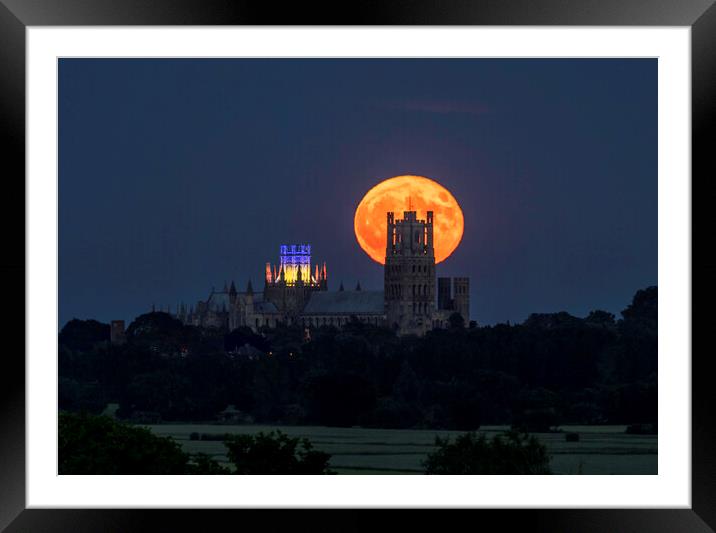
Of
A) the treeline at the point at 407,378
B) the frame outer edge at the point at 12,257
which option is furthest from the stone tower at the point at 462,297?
the frame outer edge at the point at 12,257

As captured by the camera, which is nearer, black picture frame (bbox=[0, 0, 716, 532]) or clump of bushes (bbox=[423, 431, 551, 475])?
black picture frame (bbox=[0, 0, 716, 532])

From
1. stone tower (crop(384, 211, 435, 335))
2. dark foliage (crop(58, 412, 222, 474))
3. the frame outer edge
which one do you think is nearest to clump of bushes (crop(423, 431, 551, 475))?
dark foliage (crop(58, 412, 222, 474))

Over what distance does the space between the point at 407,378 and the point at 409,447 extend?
574 cm

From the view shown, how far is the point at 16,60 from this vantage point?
2.72m

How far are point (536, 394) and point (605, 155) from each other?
1191 cm

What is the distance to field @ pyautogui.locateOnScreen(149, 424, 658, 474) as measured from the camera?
25812 mm

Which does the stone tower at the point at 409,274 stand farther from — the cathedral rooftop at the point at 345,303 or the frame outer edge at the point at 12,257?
the frame outer edge at the point at 12,257

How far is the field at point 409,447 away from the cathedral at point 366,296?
20.8m

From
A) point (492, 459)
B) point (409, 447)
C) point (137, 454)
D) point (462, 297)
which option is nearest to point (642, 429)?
point (409, 447)

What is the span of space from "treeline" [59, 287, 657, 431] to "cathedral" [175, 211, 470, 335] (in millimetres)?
14783

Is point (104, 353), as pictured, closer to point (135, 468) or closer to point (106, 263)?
point (106, 263)

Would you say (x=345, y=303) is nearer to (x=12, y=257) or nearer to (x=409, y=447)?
(x=409, y=447)

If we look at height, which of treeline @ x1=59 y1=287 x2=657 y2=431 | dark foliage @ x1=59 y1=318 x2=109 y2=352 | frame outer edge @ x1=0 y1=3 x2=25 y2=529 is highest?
frame outer edge @ x1=0 y1=3 x2=25 y2=529

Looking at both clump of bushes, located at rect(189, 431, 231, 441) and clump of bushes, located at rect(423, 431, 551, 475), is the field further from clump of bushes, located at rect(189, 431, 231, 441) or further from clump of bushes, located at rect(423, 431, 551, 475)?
clump of bushes, located at rect(423, 431, 551, 475)
